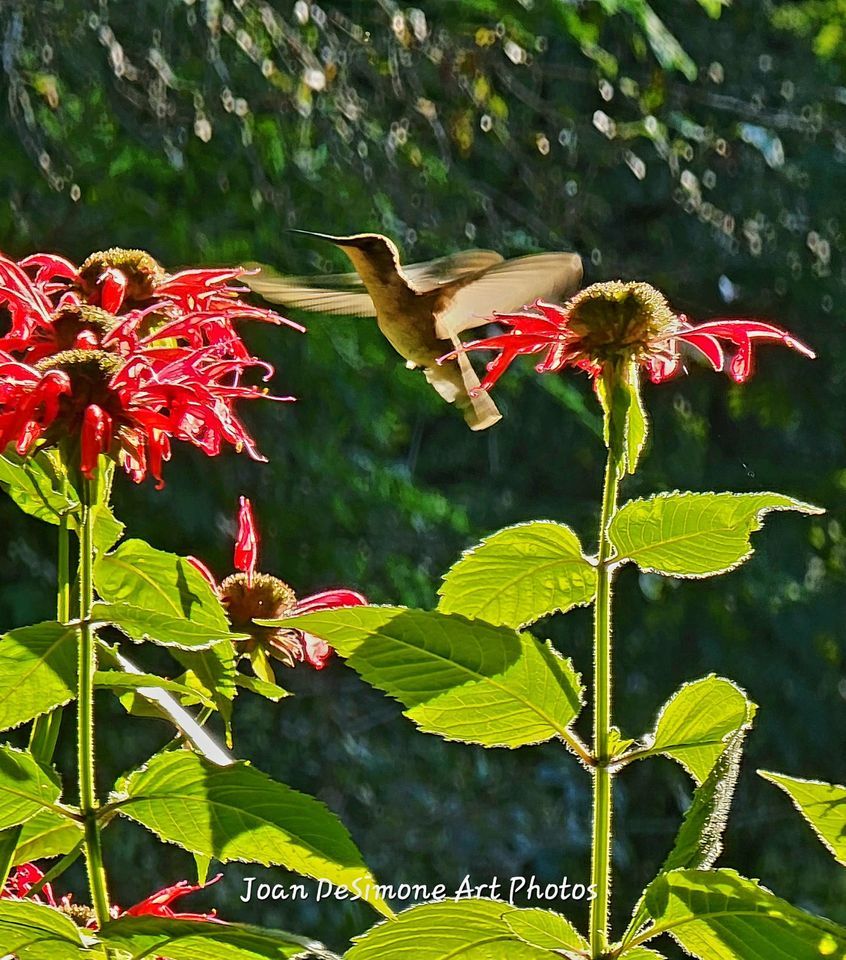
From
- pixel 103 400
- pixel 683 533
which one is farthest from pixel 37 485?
pixel 683 533

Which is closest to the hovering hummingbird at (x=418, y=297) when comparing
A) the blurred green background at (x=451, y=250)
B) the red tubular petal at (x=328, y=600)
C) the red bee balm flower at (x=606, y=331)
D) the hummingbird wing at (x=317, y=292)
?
the hummingbird wing at (x=317, y=292)

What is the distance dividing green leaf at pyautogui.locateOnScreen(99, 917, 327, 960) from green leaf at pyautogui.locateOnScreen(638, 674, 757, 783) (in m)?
0.07

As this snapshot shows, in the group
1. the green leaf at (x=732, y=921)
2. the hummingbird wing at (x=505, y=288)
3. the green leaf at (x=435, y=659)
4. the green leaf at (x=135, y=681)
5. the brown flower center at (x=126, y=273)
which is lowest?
the green leaf at (x=732, y=921)

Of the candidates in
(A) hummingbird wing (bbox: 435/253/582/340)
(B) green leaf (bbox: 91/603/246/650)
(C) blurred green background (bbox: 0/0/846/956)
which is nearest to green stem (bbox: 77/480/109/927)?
(B) green leaf (bbox: 91/603/246/650)

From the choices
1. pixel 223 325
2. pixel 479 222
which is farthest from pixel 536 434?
pixel 223 325

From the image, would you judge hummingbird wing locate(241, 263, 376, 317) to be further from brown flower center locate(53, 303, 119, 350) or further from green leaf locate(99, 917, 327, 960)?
green leaf locate(99, 917, 327, 960)

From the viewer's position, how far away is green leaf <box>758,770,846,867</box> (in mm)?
246

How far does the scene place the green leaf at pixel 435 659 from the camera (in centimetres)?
25

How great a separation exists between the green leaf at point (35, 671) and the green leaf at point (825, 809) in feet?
0.38

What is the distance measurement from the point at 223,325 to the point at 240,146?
117cm

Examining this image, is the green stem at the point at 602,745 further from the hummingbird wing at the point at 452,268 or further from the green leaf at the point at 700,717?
the hummingbird wing at the point at 452,268

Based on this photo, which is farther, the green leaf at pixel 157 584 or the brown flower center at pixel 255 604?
the brown flower center at pixel 255 604

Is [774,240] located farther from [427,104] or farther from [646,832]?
[646,832]

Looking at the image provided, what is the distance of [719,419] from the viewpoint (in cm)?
186
